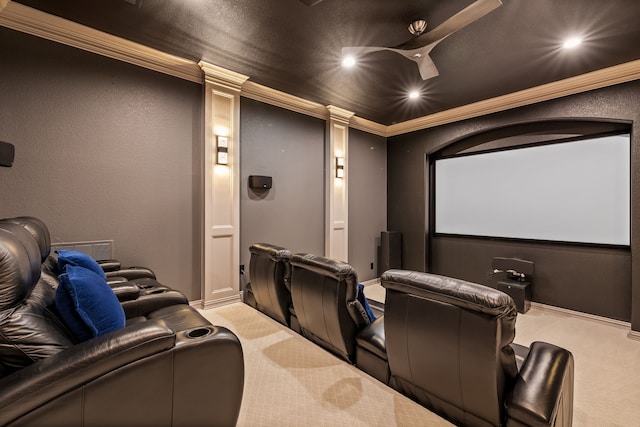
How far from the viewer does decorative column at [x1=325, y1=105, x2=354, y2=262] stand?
4.88 metres

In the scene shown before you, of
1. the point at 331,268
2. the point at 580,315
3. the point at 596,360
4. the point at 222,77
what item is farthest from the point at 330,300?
the point at 580,315

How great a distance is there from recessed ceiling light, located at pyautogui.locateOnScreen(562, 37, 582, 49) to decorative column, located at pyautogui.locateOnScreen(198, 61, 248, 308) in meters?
3.45

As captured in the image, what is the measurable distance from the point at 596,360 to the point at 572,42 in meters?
2.98

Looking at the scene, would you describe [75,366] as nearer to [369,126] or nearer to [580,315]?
[580,315]

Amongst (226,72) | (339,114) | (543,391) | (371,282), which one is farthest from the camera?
(371,282)

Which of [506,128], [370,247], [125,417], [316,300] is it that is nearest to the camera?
[125,417]

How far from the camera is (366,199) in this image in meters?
5.57

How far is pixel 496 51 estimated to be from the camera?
2.99 metres

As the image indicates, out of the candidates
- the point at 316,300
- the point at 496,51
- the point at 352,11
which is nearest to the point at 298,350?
the point at 316,300

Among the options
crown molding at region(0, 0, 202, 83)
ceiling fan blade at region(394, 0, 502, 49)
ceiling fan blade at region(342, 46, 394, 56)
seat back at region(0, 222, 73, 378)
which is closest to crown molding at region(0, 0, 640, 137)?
crown molding at region(0, 0, 202, 83)

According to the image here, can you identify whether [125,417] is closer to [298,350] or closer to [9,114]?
[298,350]

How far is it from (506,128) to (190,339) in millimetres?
4953

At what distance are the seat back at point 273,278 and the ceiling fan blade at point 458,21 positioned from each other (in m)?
2.16

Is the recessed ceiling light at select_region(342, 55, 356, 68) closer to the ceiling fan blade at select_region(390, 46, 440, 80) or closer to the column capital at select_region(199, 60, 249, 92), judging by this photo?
the ceiling fan blade at select_region(390, 46, 440, 80)
